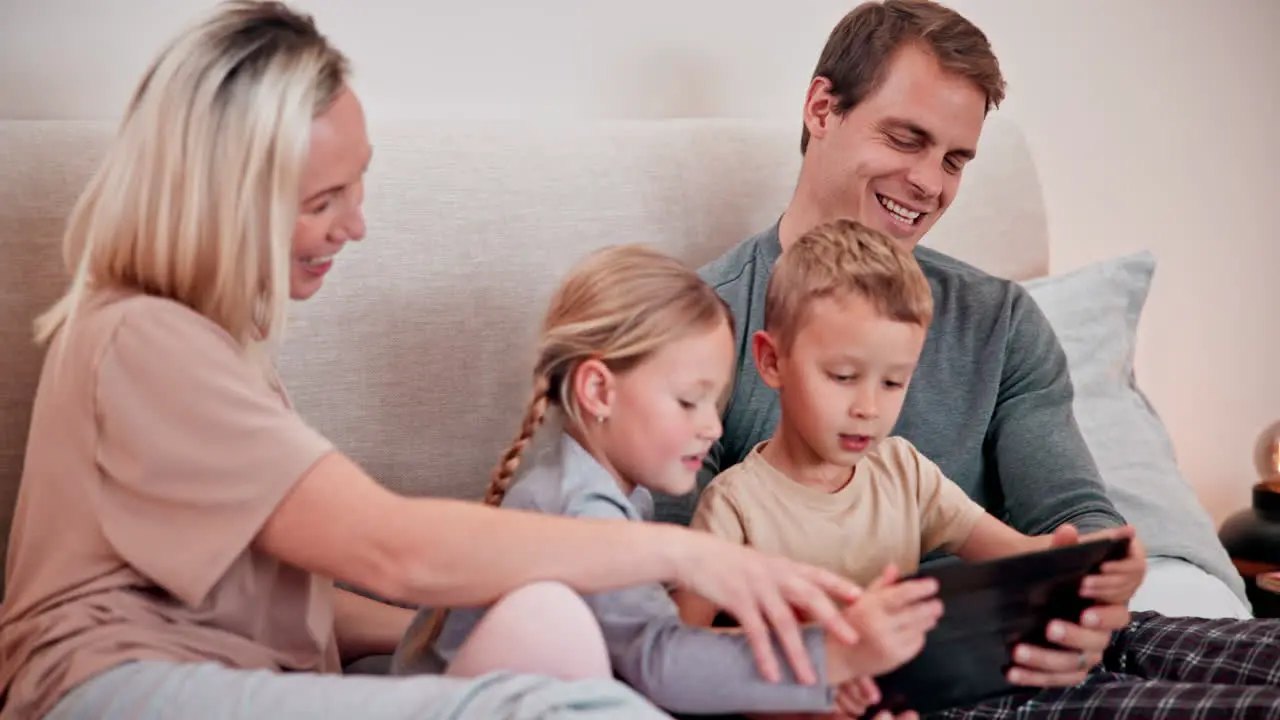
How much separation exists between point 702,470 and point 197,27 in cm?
79

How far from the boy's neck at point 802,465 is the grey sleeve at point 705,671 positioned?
1.07ft

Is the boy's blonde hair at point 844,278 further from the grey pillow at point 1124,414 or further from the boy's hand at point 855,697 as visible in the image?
the grey pillow at point 1124,414

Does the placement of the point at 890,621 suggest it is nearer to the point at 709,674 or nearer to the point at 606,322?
the point at 709,674

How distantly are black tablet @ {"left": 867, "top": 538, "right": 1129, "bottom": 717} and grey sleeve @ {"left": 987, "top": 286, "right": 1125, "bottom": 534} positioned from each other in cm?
39

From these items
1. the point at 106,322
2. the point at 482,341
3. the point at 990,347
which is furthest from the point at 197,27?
the point at 990,347

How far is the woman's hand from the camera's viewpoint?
3.90 ft

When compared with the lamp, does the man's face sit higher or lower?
higher

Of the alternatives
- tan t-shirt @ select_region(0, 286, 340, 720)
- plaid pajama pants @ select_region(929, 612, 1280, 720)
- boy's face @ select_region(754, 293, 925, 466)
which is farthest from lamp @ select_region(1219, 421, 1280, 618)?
tan t-shirt @ select_region(0, 286, 340, 720)

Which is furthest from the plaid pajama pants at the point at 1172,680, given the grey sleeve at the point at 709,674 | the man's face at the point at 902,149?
the man's face at the point at 902,149

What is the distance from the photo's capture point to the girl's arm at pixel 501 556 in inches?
46.8

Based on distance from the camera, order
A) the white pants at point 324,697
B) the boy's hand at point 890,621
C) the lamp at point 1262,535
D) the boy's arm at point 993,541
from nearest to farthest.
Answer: the white pants at point 324,697, the boy's hand at point 890,621, the boy's arm at point 993,541, the lamp at point 1262,535

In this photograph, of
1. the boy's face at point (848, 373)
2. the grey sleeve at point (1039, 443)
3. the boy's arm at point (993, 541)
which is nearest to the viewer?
the boy's face at point (848, 373)

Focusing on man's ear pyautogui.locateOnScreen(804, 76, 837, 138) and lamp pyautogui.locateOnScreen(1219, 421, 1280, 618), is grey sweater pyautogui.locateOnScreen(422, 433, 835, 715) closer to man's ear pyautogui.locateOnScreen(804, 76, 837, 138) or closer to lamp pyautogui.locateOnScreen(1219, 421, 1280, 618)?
man's ear pyautogui.locateOnScreen(804, 76, 837, 138)

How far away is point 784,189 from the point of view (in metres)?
2.14
